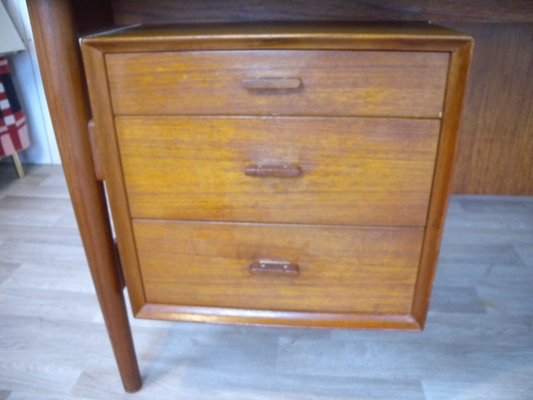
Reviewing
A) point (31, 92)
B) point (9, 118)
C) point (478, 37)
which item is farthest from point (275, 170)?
point (31, 92)

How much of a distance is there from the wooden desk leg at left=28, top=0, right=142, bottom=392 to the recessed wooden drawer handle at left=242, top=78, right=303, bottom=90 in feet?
0.84

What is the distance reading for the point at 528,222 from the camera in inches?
58.5

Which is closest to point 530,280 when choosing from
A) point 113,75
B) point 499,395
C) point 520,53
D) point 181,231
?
point 499,395

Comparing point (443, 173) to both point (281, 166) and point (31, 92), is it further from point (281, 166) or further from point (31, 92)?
point (31, 92)

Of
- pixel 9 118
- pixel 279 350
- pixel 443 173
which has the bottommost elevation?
pixel 279 350

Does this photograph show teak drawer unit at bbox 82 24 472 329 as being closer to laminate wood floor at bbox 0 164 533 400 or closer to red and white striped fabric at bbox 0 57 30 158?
laminate wood floor at bbox 0 164 533 400

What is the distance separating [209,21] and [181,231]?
0.41 meters

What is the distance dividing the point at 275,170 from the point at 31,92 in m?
1.75

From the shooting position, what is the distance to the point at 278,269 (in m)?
0.72

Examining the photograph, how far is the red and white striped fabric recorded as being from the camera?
1752 millimetres

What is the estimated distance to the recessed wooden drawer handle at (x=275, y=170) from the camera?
642 millimetres

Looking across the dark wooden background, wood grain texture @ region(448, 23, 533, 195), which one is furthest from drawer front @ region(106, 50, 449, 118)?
wood grain texture @ region(448, 23, 533, 195)

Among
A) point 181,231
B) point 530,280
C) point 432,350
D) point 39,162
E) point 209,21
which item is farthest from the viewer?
point 39,162

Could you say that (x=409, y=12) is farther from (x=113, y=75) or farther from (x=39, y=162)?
(x=39, y=162)
